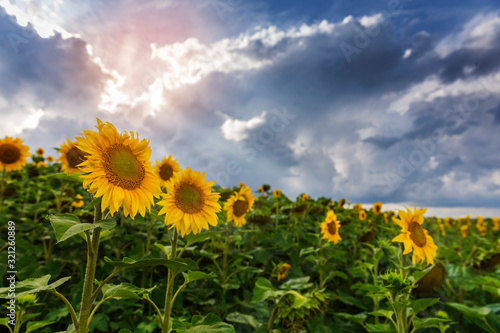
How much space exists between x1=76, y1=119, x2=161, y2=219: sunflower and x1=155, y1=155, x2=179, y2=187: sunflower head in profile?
2193 millimetres

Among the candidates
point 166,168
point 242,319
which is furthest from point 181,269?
point 166,168

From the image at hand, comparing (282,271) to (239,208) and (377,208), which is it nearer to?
(239,208)

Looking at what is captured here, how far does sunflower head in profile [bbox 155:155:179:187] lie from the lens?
3.89 metres

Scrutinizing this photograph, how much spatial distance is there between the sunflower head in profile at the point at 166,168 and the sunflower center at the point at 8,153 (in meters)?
3.05

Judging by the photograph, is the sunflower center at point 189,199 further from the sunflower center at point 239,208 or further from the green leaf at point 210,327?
the sunflower center at point 239,208

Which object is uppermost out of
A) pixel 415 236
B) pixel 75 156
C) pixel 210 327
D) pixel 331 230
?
pixel 75 156

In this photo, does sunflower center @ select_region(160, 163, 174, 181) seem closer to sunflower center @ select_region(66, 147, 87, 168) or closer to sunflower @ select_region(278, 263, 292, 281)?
sunflower center @ select_region(66, 147, 87, 168)

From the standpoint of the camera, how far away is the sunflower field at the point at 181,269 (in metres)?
1.53

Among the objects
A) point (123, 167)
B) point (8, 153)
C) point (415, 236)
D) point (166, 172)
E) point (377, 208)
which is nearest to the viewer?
point (123, 167)

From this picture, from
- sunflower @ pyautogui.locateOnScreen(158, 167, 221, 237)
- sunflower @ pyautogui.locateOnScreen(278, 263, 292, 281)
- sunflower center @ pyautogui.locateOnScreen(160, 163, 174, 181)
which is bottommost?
sunflower @ pyautogui.locateOnScreen(278, 263, 292, 281)

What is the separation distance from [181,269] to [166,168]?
2.62 m

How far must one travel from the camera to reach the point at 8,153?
4.98 m

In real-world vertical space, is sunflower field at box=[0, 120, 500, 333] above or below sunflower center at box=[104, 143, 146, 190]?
below

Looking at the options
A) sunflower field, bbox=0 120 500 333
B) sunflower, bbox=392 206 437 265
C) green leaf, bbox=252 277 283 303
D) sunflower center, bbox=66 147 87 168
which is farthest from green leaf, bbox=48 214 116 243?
sunflower, bbox=392 206 437 265
